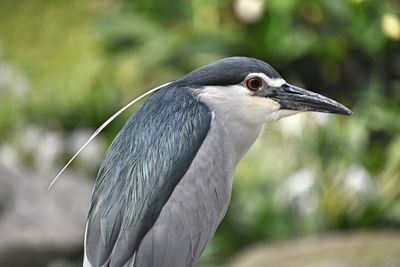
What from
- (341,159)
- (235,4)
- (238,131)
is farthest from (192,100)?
(235,4)

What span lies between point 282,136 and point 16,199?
1.79 m

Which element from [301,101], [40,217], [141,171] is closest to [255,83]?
[301,101]

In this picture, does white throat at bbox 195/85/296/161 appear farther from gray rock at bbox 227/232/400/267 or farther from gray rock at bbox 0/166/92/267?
gray rock at bbox 0/166/92/267

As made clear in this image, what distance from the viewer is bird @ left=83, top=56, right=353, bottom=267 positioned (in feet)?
8.89

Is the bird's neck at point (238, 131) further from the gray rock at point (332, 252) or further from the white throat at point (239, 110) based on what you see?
the gray rock at point (332, 252)

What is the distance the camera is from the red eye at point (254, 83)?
2895mm

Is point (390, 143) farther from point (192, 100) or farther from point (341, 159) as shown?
point (192, 100)

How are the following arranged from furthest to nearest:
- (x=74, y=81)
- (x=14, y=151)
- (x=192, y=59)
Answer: (x=74, y=81), (x=192, y=59), (x=14, y=151)

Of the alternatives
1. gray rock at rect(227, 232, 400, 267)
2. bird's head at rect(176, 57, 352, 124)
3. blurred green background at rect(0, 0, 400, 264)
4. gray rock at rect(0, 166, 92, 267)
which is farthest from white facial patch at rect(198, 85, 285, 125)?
gray rock at rect(0, 166, 92, 267)

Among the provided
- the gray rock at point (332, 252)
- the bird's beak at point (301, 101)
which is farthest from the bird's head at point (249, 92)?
the gray rock at point (332, 252)

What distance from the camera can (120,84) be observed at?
8242 mm

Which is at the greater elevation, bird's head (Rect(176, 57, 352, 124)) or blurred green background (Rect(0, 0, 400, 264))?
bird's head (Rect(176, 57, 352, 124))

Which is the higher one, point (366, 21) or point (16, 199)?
point (366, 21)

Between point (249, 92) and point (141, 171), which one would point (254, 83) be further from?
point (141, 171)
